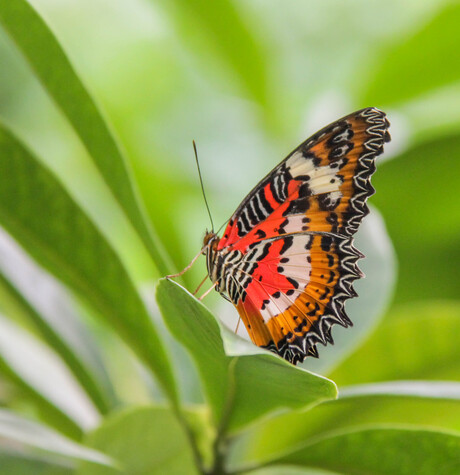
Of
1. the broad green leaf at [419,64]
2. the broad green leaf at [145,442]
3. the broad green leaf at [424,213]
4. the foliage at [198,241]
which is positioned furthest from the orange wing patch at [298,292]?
the broad green leaf at [419,64]

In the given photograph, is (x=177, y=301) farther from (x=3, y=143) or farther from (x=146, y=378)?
(x=146, y=378)

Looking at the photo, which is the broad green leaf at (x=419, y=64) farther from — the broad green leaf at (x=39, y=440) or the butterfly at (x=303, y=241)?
the broad green leaf at (x=39, y=440)

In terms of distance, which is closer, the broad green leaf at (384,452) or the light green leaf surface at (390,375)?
the broad green leaf at (384,452)

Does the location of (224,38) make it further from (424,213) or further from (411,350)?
(411,350)

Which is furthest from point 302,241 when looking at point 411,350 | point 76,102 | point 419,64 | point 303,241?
point 419,64

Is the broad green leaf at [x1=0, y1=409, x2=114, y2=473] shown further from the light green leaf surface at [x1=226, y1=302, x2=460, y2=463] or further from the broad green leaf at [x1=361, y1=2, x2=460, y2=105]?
the broad green leaf at [x1=361, y1=2, x2=460, y2=105]

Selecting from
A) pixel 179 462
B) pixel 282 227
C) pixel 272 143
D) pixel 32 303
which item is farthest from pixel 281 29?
pixel 179 462
